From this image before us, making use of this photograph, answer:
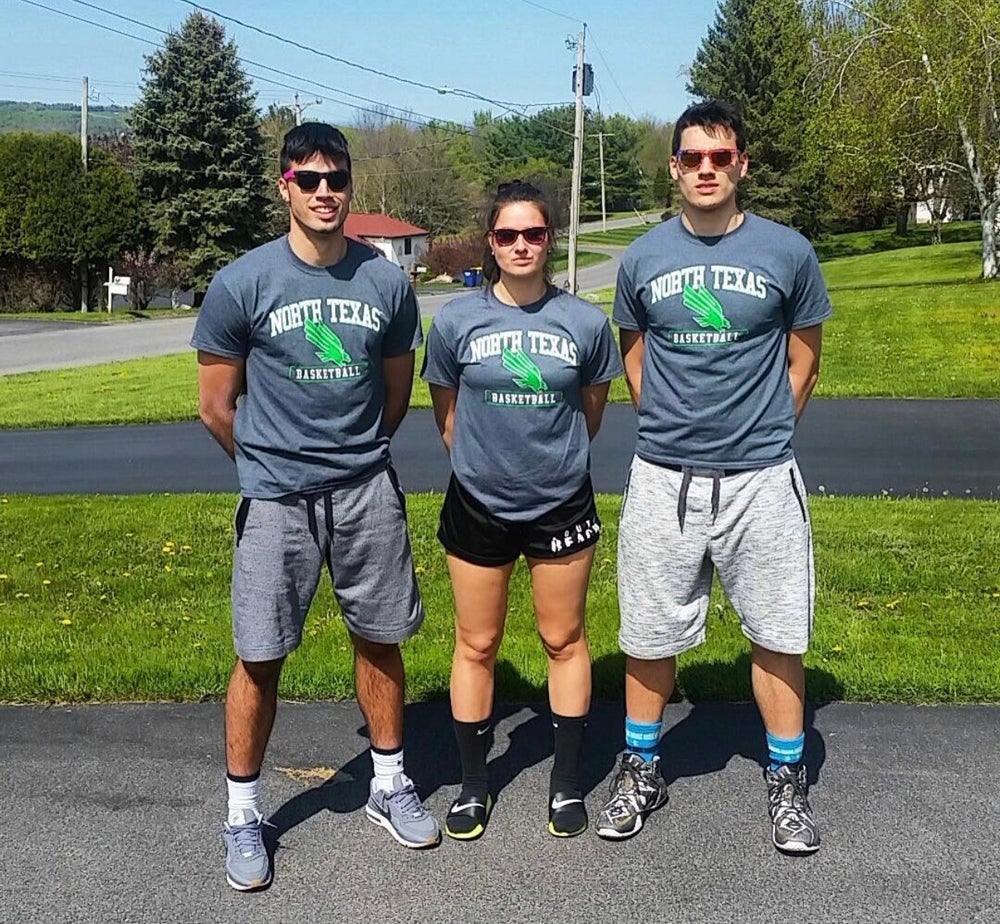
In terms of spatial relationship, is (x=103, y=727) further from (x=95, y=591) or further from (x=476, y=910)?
(x=95, y=591)

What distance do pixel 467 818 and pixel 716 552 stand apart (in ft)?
3.51

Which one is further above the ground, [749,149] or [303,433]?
[749,149]

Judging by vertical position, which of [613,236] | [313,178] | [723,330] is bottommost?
[723,330]

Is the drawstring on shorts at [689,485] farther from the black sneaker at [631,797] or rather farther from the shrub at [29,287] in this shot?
the shrub at [29,287]

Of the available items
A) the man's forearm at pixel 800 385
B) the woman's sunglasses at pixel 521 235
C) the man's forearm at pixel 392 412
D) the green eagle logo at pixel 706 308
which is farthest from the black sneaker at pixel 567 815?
the woman's sunglasses at pixel 521 235

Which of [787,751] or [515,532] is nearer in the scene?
[515,532]

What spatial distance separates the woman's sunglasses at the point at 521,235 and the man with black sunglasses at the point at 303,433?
1.03ft

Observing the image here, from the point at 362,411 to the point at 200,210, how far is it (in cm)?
4037

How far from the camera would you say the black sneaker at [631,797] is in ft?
11.0

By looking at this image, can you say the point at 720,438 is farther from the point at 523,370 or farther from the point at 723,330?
the point at 523,370

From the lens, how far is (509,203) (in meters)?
3.24

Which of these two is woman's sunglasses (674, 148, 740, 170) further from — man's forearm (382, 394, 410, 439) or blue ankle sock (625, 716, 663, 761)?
blue ankle sock (625, 716, 663, 761)

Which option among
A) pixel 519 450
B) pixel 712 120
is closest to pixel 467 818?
pixel 519 450

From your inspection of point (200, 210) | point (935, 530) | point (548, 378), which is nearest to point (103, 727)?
point (548, 378)
